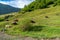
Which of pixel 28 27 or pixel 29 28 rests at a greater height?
pixel 28 27

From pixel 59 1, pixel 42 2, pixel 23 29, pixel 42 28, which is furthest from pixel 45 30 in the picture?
pixel 42 2

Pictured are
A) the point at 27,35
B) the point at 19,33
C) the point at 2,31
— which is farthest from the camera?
the point at 2,31

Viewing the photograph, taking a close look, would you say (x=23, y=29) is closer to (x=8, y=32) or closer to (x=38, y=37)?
(x=8, y=32)

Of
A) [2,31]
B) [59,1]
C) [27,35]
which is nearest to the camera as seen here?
[27,35]

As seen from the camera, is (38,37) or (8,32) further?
(8,32)

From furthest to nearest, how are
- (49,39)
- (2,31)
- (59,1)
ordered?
(59,1) < (2,31) < (49,39)

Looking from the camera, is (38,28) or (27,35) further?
(38,28)

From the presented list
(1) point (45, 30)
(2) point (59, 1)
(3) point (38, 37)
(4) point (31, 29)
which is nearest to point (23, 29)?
(4) point (31, 29)

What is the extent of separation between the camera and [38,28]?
56531mm

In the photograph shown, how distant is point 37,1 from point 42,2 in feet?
20.3

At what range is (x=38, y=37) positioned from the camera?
48031 mm

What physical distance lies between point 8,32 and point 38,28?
6.19 m

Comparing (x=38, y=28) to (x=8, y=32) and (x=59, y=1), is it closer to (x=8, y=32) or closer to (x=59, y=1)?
(x=8, y=32)

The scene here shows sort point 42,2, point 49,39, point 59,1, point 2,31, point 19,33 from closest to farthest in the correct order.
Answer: point 49,39 < point 19,33 < point 2,31 < point 59,1 < point 42,2
